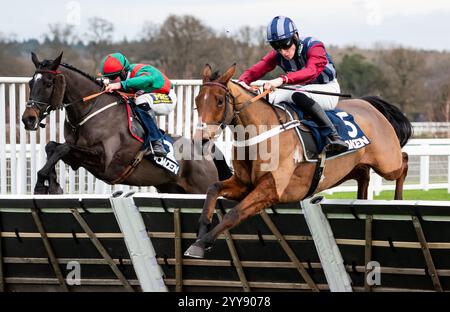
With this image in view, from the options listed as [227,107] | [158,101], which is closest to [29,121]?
[158,101]

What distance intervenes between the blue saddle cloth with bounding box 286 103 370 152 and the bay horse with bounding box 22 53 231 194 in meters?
2.41

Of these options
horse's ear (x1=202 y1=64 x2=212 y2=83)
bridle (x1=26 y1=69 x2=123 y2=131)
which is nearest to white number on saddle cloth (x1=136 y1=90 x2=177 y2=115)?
bridle (x1=26 y1=69 x2=123 y2=131)

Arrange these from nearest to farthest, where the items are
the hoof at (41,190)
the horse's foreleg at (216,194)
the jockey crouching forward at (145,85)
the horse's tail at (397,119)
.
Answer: the horse's foreleg at (216,194) → the horse's tail at (397,119) → the hoof at (41,190) → the jockey crouching forward at (145,85)

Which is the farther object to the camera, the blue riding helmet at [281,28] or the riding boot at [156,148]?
the riding boot at [156,148]

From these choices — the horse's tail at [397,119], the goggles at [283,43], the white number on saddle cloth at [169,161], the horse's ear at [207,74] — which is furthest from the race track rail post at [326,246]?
the white number on saddle cloth at [169,161]

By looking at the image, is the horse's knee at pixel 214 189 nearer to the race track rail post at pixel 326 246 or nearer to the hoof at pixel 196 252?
the hoof at pixel 196 252

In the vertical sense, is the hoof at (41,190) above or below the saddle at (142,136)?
below

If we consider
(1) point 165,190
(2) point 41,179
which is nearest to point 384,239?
(2) point 41,179

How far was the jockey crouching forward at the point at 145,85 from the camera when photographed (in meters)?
10.4

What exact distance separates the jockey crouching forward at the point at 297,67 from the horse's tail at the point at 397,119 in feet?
3.42

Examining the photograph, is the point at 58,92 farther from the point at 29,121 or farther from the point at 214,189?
the point at 214,189

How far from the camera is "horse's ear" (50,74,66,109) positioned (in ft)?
32.4

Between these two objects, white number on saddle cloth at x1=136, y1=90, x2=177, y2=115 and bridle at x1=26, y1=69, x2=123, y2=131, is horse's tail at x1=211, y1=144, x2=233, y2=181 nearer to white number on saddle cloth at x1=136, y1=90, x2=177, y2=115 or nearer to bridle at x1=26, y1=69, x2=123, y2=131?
white number on saddle cloth at x1=136, y1=90, x2=177, y2=115

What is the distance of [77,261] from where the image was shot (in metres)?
7.96
